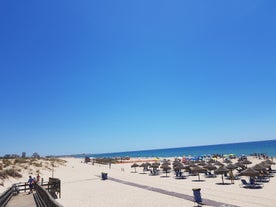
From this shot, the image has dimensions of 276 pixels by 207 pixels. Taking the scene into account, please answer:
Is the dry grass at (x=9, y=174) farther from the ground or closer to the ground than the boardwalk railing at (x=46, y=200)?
closer to the ground

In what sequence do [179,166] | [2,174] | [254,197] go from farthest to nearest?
1. [179,166]
2. [2,174]
3. [254,197]

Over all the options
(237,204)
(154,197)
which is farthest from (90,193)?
(237,204)

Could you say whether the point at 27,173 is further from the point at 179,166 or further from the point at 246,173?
the point at 246,173

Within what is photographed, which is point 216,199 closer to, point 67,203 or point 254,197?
point 254,197

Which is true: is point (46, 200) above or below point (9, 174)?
above

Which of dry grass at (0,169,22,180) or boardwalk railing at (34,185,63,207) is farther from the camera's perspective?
dry grass at (0,169,22,180)

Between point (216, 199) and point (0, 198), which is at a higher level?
point (0, 198)

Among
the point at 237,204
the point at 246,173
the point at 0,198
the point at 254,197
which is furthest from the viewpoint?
the point at 246,173

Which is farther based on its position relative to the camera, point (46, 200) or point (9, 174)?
point (9, 174)

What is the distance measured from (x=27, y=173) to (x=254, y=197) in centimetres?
2843

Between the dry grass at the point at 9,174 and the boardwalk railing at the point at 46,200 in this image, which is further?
the dry grass at the point at 9,174

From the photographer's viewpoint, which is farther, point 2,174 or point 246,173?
point 2,174

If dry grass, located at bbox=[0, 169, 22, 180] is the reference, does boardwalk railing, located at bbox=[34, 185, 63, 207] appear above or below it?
above

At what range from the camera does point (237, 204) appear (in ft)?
48.3
